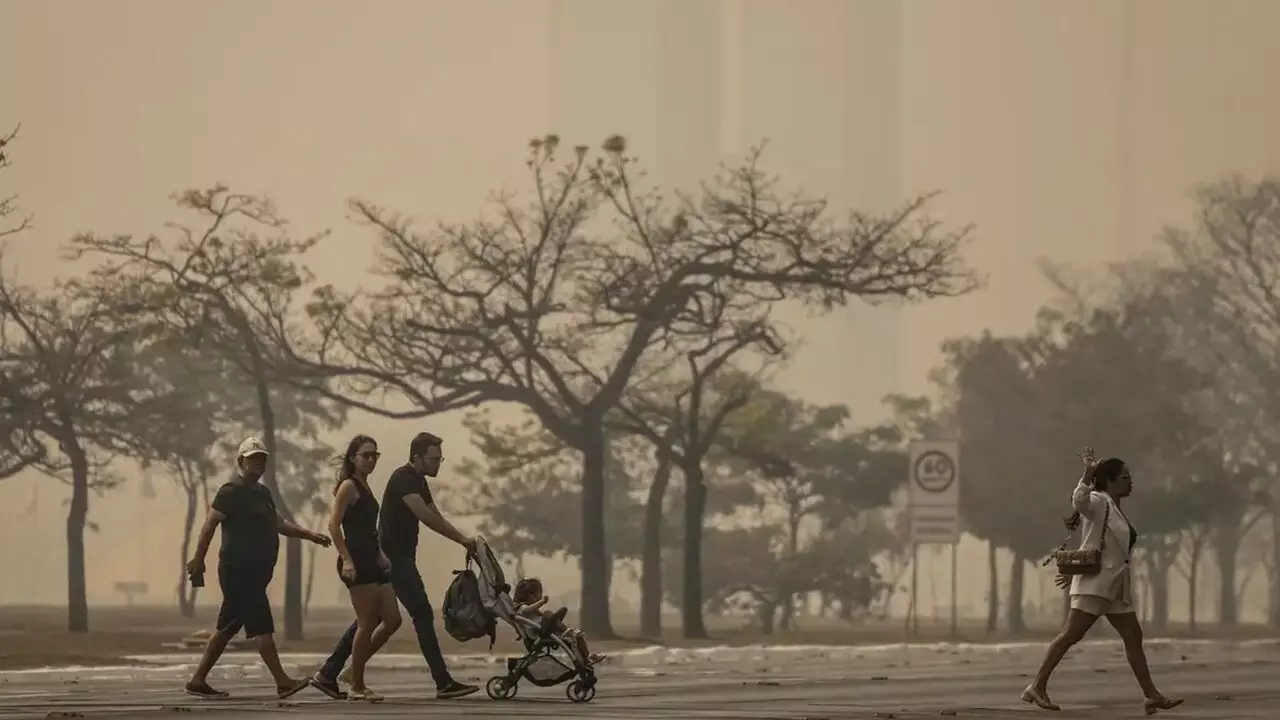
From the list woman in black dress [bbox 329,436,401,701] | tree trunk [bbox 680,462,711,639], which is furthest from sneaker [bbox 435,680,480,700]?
tree trunk [bbox 680,462,711,639]

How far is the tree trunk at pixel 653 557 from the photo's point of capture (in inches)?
2178

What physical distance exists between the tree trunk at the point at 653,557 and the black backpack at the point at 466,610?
3515cm

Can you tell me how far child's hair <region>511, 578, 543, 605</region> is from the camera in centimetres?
1964

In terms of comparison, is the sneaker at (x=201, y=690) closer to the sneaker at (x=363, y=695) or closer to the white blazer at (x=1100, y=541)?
the sneaker at (x=363, y=695)

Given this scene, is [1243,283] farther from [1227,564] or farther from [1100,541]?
[1100,541]

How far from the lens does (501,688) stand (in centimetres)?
2012

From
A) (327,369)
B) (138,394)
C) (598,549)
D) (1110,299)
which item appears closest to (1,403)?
(138,394)

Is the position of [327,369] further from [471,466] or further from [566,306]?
[471,466]

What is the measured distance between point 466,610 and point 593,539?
3107 cm

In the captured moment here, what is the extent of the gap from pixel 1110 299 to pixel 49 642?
43.1 metres

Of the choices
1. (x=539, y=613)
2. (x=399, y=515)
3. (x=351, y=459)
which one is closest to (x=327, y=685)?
(x=399, y=515)

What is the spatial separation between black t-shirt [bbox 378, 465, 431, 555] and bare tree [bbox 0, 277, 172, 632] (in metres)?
34.1

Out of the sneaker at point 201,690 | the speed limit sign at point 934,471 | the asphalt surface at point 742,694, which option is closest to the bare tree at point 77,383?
the speed limit sign at point 934,471

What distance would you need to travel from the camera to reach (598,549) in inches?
1981
